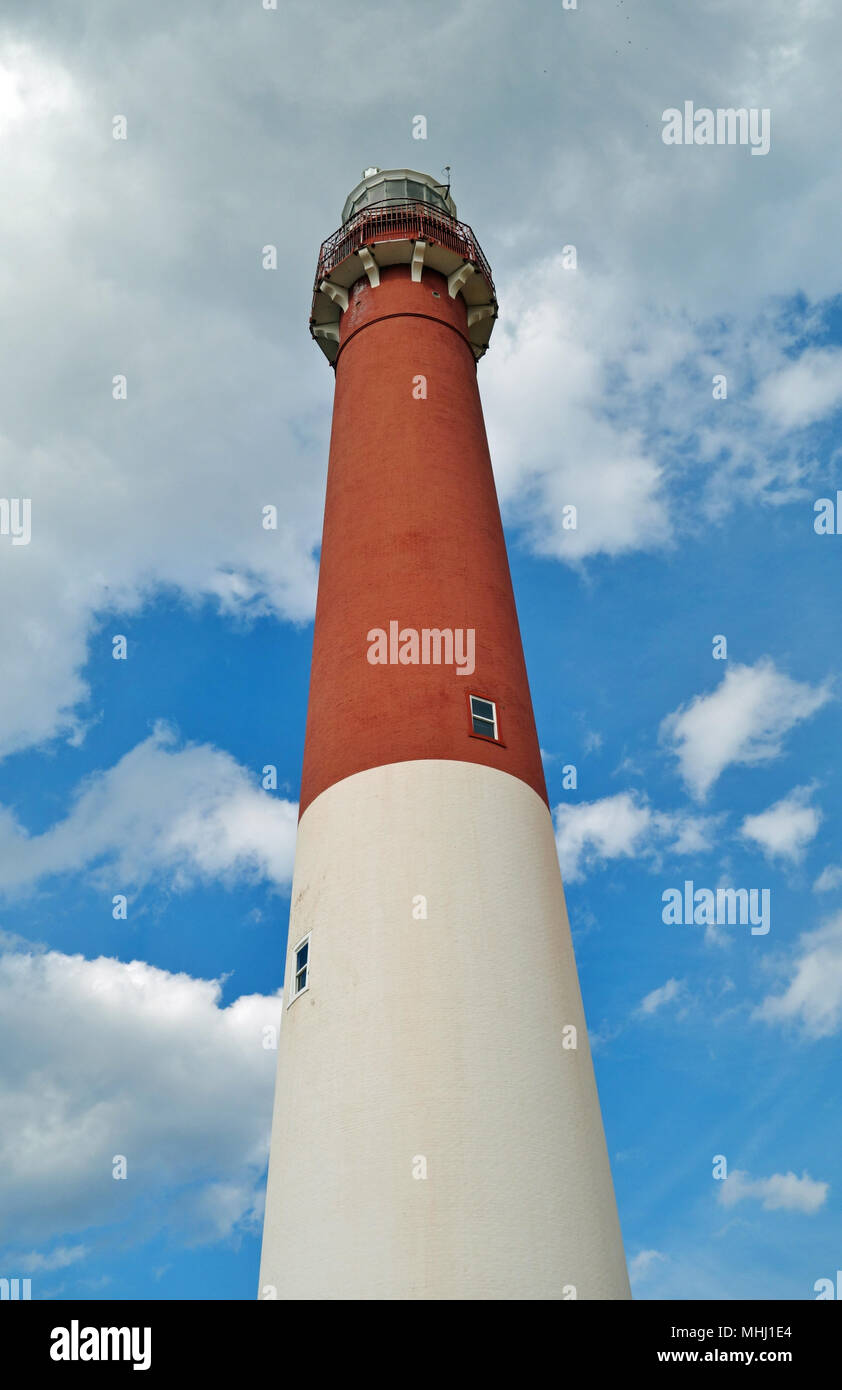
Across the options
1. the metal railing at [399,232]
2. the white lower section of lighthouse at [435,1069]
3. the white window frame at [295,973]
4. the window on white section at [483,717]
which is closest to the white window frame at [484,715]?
the window on white section at [483,717]

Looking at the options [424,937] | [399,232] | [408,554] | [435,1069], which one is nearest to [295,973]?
[424,937]

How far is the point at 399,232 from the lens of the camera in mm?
28922

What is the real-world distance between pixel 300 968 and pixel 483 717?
19.0 ft

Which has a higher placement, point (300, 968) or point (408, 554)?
point (408, 554)

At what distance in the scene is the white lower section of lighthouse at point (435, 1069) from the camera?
16.5 meters

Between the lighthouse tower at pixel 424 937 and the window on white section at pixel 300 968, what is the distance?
6 centimetres

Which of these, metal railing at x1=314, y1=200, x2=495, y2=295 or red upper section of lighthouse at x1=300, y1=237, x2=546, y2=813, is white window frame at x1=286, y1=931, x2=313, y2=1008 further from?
metal railing at x1=314, y1=200, x2=495, y2=295

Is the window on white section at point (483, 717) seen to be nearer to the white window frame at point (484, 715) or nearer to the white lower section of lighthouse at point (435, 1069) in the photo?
the white window frame at point (484, 715)

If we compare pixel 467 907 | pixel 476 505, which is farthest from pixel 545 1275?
pixel 476 505

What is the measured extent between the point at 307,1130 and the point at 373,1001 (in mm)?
2233
